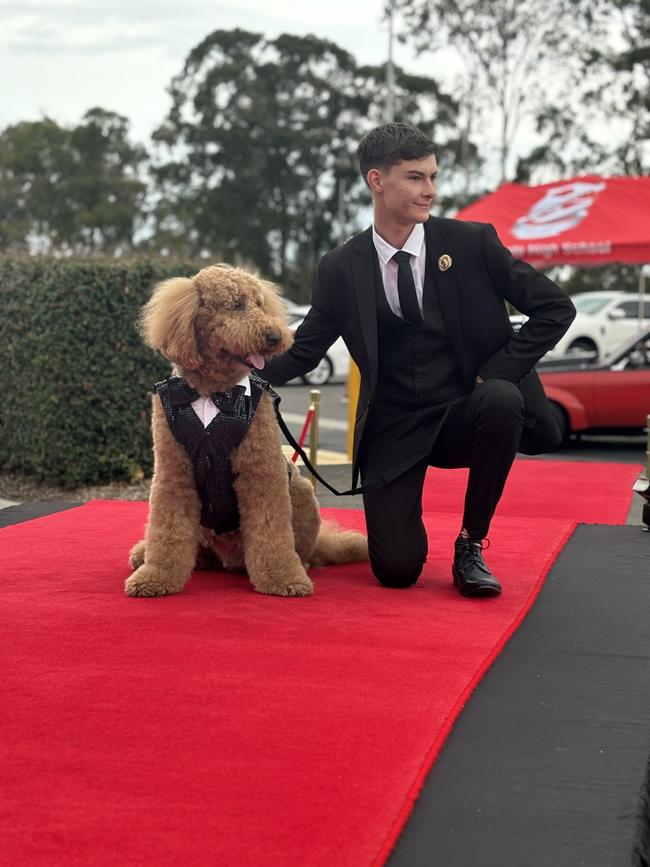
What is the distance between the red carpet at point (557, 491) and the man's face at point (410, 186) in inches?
111

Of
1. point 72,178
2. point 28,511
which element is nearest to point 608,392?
point 28,511

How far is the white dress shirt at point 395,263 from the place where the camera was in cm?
494

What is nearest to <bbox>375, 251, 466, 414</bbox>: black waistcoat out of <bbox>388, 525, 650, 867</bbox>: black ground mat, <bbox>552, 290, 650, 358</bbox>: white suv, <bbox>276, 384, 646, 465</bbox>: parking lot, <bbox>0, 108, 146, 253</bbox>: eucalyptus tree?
<bbox>388, 525, 650, 867</bbox>: black ground mat

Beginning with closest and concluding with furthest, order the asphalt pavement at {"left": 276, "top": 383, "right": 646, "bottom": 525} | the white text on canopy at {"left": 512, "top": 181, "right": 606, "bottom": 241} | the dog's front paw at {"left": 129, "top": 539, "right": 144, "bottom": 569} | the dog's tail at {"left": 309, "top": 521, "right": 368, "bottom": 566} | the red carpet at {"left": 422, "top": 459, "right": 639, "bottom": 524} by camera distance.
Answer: the dog's front paw at {"left": 129, "top": 539, "right": 144, "bottom": 569}
the dog's tail at {"left": 309, "top": 521, "right": 368, "bottom": 566}
the red carpet at {"left": 422, "top": 459, "right": 639, "bottom": 524}
the asphalt pavement at {"left": 276, "top": 383, "right": 646, "bottom": 525}
the white text on canopy at {"left": 512, "top": 181, "right": 606, "bottom": 241}

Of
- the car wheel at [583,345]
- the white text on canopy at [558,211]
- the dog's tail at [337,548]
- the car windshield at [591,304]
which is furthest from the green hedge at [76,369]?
the car windshield at [591,304]

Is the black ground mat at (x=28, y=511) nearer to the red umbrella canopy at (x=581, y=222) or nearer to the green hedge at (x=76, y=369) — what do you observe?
the green hedge at (x=76, y=369)

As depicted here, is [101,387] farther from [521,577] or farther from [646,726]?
[646,726]

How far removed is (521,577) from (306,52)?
1655 inches

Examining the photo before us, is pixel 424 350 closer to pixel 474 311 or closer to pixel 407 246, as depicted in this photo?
pixel 474 311

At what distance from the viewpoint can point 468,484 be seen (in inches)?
187

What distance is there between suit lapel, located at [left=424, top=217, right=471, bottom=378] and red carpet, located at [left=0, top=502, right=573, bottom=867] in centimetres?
99

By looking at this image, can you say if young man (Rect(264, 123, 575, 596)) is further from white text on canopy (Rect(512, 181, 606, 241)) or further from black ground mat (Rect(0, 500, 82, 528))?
white text on canopy (Rect(512, 181, 606, 241))

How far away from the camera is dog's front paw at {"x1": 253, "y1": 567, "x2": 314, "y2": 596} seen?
4508 millimetres

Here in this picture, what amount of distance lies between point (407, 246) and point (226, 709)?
239 cm
